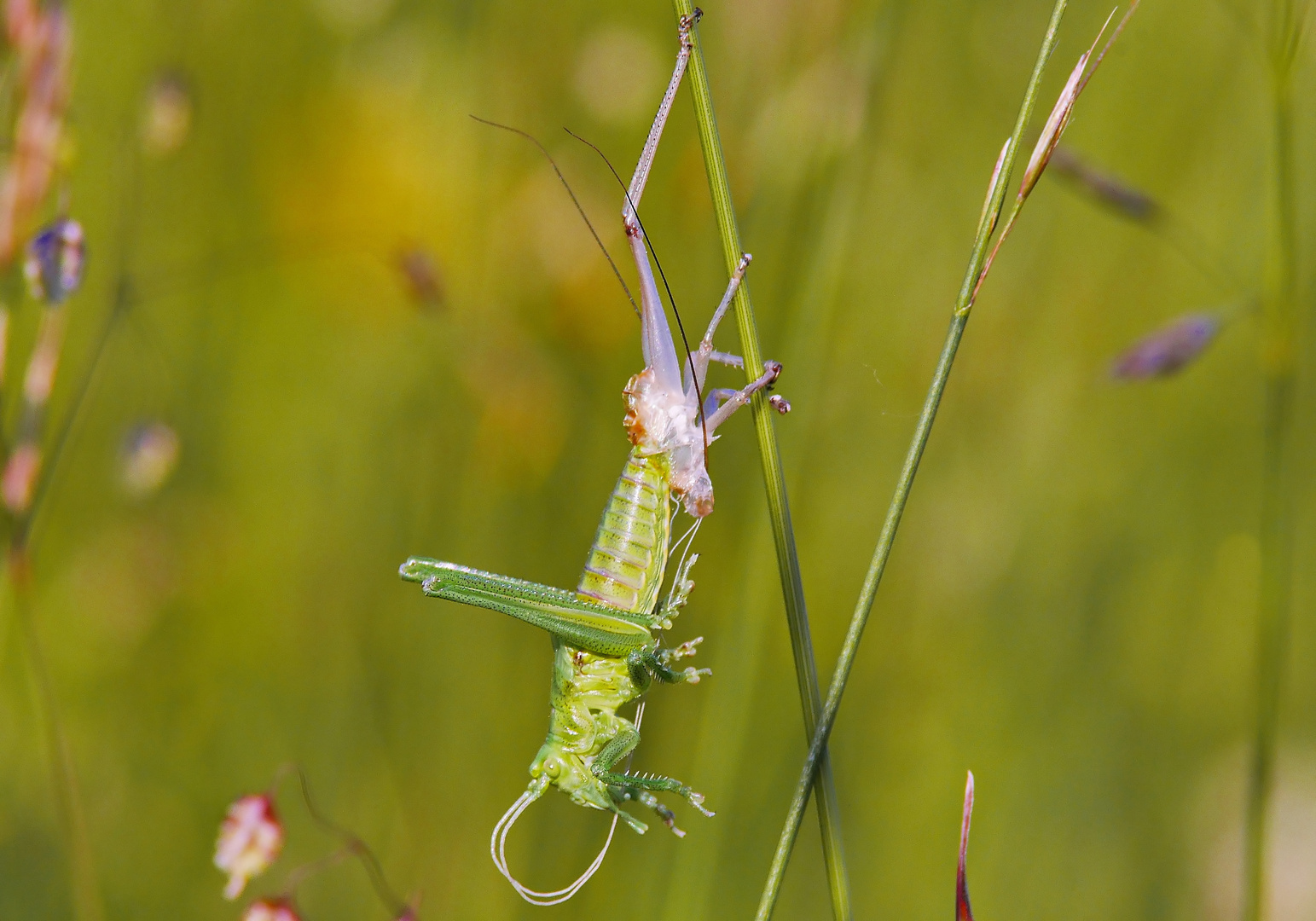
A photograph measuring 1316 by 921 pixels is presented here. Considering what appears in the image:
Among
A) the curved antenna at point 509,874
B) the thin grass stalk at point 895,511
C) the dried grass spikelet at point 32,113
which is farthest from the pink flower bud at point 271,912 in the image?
the dried grass spikelet at point 32,113

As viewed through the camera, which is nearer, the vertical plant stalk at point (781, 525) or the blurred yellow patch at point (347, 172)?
the vertical plant stalk at point (781, 525)

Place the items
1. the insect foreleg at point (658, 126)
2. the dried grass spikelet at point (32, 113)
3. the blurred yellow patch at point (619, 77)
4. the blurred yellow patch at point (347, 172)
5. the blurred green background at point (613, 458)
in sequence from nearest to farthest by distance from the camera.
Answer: the insect foreleg at point (658, 126), the dried grass spikelet at point (32, 113), the blurred green background at point (613, 458), the blurred yellow patch at point (619, 77), the blurred yellow patch at point (347, 172)

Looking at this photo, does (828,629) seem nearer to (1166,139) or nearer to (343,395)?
(343,395)

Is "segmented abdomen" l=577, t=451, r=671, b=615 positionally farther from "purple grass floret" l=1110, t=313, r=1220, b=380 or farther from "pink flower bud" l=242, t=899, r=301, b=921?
"purple grass floret" l=1110, t=313, r=1220, b=380

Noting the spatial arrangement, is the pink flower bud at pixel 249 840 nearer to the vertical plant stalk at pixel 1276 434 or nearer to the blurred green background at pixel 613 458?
the blurred green background at pixel 613 458

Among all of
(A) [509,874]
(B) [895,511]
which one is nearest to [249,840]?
(A) [509,874]
